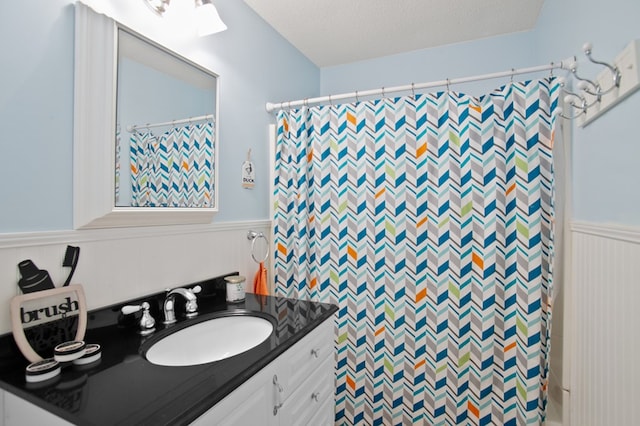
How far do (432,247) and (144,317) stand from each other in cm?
125

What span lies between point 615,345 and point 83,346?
4.90 feet

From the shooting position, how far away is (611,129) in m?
0.95

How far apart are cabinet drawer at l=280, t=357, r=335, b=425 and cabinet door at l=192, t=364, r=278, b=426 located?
91 millimetres

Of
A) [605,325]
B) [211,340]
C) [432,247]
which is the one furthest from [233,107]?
[605,325]

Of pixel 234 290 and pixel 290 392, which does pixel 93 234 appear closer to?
pixel 234 290

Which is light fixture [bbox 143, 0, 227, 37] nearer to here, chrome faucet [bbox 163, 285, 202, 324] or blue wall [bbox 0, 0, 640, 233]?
blue wall [bbox 0, 0, 640, 233]

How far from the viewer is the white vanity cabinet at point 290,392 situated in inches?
30.1

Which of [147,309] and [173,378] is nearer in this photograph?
[173,378]

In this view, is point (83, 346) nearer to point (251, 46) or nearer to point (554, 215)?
point (251, 46)

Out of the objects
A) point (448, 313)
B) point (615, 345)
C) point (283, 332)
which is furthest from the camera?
point (448, 313)

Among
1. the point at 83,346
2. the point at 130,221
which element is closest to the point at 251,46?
the point at 130,221

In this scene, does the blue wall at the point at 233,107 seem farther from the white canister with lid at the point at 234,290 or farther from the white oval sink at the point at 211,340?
the white oval sink at the point at 211,340

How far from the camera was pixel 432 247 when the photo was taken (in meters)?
1.50

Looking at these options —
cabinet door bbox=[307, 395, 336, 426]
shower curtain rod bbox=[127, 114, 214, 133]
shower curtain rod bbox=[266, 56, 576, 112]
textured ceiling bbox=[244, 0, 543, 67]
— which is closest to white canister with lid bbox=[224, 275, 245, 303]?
cabinet door bbox=[307, 395, 336, 426]
